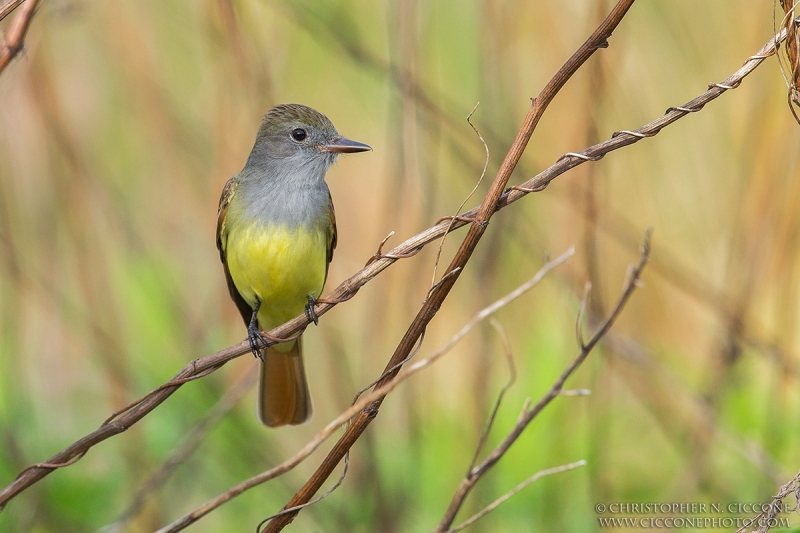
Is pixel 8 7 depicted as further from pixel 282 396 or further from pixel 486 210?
pixel 282 396

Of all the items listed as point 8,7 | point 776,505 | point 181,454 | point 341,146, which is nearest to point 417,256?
point 341,146

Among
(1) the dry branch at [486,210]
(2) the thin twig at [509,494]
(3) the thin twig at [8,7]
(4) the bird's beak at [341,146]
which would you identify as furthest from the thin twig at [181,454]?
(3) the thin twig at [8,7]

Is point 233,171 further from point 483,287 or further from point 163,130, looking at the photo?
point 483,287

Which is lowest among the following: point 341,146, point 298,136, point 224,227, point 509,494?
point 509,494

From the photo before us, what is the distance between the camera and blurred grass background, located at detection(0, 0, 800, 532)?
11.8 feet

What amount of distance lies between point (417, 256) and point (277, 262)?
2.43ft

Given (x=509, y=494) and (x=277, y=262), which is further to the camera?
(x=277, y=262)

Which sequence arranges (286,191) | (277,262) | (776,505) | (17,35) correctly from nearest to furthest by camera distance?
1. (776,505)
2. (17,35)
3. (277,262)
4. (286,191)

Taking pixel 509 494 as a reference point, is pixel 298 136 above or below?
above

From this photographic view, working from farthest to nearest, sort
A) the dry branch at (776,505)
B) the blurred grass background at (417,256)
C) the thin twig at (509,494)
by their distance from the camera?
the blurred grass background at (417,256)
the thin twig at (509,494)
the dry branch at (776,505)

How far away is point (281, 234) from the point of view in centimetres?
333

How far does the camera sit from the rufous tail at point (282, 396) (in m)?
3.50

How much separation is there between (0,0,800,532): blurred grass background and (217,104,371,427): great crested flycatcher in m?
0.16

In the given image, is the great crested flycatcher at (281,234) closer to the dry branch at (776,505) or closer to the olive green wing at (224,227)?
the olive green wing at (224,227)
